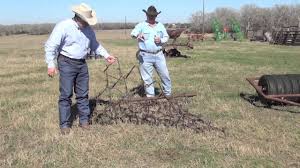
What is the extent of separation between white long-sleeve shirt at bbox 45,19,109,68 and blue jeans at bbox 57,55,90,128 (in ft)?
0.41

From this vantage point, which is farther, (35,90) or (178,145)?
(35,90)

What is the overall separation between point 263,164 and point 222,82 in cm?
728

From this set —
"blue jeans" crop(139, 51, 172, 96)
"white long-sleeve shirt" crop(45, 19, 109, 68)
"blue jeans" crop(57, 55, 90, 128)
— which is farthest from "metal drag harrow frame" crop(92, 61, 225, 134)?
"white long-sleeve shirt" crop(45, 19, 109, 68)

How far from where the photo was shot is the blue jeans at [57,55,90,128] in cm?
729

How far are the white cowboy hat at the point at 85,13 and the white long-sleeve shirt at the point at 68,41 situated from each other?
0.17 m

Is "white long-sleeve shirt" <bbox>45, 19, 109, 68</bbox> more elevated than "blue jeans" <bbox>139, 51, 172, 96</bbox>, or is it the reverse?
"white long-sleeve shirt" <bbox>45, 19, 109, 68</bbox>

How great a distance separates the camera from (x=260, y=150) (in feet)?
20.9

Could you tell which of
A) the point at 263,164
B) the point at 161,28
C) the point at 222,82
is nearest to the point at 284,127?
the point at 263,164

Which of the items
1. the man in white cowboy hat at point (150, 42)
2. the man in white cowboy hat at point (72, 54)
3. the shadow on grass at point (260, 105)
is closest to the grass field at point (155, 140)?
the shadow on grass at point (260, 105)

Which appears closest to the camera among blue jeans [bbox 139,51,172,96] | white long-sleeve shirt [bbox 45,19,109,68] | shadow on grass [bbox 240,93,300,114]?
white long-sleeve shirt [bbox 45,19,109,68]

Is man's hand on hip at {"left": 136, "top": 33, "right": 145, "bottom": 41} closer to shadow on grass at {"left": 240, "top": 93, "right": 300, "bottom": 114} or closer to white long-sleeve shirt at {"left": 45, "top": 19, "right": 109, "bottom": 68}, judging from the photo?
white long-sleeve shirt at {"left": 45, "top": 19, "right": 109, "bottom": 68}

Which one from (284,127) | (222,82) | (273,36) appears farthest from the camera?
(273,36)

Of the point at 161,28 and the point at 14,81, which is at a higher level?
the point at 161,28

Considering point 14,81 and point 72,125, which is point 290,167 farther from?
point 14,81
